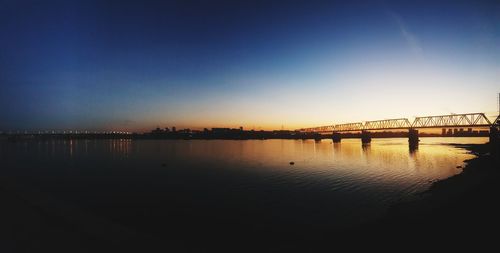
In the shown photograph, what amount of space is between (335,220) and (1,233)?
714 inches

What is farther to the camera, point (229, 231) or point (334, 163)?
point (334, 163)

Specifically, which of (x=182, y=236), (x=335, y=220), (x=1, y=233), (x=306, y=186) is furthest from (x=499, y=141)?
(x=1, y=233)

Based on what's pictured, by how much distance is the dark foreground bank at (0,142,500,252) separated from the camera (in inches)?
420

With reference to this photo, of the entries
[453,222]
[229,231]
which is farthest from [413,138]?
[229,231]

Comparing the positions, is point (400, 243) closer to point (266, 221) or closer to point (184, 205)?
point (266, 221)

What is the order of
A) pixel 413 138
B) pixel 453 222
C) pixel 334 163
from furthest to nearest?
pixel 413 138, pixel 334 163, pixel 453 222

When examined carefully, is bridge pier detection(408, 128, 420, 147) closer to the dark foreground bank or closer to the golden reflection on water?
the golden reflection on water

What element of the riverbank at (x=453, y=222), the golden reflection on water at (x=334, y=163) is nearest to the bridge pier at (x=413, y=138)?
the golden reflection on water at (x=334, y=163)

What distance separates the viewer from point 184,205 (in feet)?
82.3

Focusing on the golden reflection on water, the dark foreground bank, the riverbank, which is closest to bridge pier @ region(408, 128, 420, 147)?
the golden reflection on water

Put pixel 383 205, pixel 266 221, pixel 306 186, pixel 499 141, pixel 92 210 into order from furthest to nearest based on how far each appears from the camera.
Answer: pixel 499 141 < pixel 306 186 < pixel 383 205 < pixel 92 210 < pixel 266 221

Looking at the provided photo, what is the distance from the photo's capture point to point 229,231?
17.9 meters

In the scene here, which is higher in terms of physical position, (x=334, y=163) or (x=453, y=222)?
(x=453, y=222)

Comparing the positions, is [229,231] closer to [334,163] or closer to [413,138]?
[334,163]
